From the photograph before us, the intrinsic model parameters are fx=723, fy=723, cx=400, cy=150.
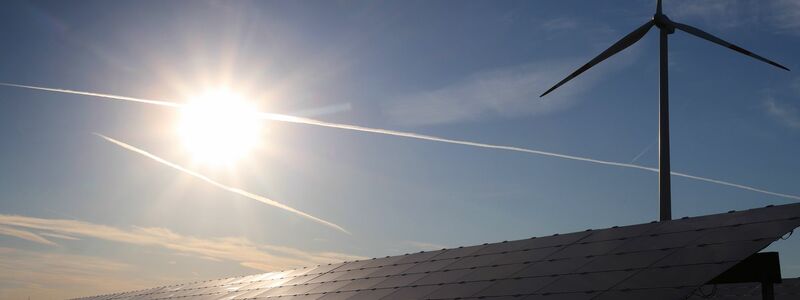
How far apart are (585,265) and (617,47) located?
116ft

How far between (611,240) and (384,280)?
1413 cm

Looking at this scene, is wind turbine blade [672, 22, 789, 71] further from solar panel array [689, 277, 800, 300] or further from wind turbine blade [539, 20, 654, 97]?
solar panel array [689, 277, 800, 300]

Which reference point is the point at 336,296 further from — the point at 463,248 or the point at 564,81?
the point at 564,81

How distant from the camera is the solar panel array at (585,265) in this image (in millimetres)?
24828

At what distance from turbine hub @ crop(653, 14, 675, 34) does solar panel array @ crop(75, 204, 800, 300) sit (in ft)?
99.3

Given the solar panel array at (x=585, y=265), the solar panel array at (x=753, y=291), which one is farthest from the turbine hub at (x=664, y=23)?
the solar panel array at (x=585, y=265)

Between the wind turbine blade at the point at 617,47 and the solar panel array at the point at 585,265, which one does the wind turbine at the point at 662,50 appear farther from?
the solar panel array at the point at 585,265

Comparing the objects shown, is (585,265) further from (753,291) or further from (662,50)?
(662,50)

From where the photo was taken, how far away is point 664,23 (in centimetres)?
6016

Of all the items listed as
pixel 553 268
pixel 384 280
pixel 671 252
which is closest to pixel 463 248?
pixel 384 280

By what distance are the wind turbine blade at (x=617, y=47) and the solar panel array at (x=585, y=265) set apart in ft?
76.5

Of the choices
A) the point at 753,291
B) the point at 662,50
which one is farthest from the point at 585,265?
the point at 662,50

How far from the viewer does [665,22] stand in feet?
197

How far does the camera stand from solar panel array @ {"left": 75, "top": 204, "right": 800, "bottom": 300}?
2483cm
